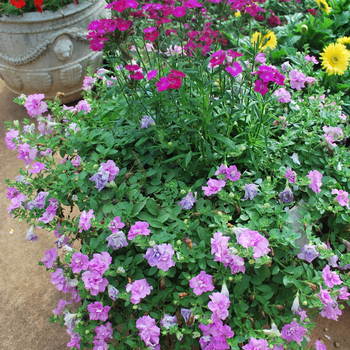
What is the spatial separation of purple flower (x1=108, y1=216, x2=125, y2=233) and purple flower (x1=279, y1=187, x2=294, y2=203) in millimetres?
724

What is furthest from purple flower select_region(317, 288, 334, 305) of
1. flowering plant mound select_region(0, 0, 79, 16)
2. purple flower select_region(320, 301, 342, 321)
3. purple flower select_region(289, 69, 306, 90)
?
flowering plant mound select_region(0, 0, 79, 16)

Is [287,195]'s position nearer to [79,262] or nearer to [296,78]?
[296,78]

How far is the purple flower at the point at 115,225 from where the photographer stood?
1427 mm

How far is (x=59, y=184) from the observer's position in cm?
164

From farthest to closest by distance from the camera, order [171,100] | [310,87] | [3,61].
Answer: [3,61] < [310,87] < [171,100]

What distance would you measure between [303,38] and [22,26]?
7.89 feet

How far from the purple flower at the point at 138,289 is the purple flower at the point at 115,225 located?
228 millimetres

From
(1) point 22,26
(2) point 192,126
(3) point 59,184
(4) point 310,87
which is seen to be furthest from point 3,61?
(4) point 310,87

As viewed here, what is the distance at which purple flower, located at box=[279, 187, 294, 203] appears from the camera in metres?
1.54

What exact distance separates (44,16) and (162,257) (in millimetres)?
2511

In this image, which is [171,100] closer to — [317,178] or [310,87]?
[317,178]

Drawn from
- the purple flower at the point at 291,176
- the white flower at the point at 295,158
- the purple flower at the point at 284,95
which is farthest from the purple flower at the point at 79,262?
the purple flower at the point at 284,95

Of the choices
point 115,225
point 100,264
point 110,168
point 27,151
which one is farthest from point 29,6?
point 100,264

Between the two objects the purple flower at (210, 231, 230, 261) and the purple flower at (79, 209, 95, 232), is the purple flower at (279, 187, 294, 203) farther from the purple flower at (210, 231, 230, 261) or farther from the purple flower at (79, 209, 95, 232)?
the purple flower at (79, 209, 95, 232)
